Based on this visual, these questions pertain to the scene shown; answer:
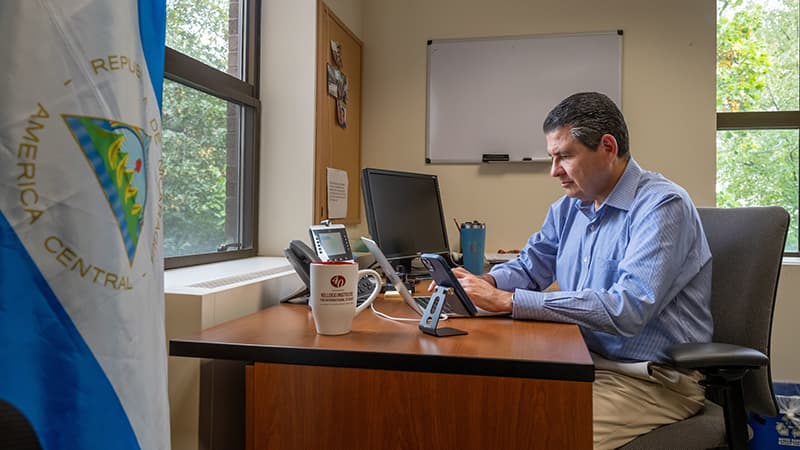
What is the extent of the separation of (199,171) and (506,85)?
69.2 inches

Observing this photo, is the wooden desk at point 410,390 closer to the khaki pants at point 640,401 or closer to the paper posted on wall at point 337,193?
the khaki pants at point 640,401

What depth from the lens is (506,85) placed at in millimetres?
3053

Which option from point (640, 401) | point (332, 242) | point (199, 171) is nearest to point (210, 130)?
point (199, 171)

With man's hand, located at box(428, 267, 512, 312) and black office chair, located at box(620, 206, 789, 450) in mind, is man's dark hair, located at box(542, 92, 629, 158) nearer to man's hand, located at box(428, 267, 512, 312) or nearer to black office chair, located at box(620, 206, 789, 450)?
black office chair, located at box(620, 206, 789, 450)

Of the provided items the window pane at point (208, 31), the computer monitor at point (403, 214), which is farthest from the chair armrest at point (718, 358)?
the window pane at point (208, 31)

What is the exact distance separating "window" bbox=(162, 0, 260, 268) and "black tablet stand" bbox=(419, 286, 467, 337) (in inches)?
34.3

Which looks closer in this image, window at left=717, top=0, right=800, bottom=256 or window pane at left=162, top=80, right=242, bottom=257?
window pane at left=162, top=80, right=242, bottom=257

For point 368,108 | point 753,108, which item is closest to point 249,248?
point 368,108

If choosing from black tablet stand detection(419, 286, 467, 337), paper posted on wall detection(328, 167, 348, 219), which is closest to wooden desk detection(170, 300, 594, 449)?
black tablet stand detection(419, 286, 467, 337)

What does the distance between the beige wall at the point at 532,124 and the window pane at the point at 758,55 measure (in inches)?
8.0

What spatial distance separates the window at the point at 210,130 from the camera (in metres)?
1.79

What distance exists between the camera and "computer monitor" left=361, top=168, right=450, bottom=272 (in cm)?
200

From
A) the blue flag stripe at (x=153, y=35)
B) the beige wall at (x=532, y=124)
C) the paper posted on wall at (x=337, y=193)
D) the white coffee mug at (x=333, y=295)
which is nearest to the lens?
the blue flag stripe at (x=153, y=35)

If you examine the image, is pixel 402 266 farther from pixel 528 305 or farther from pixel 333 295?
pixel 333 295
